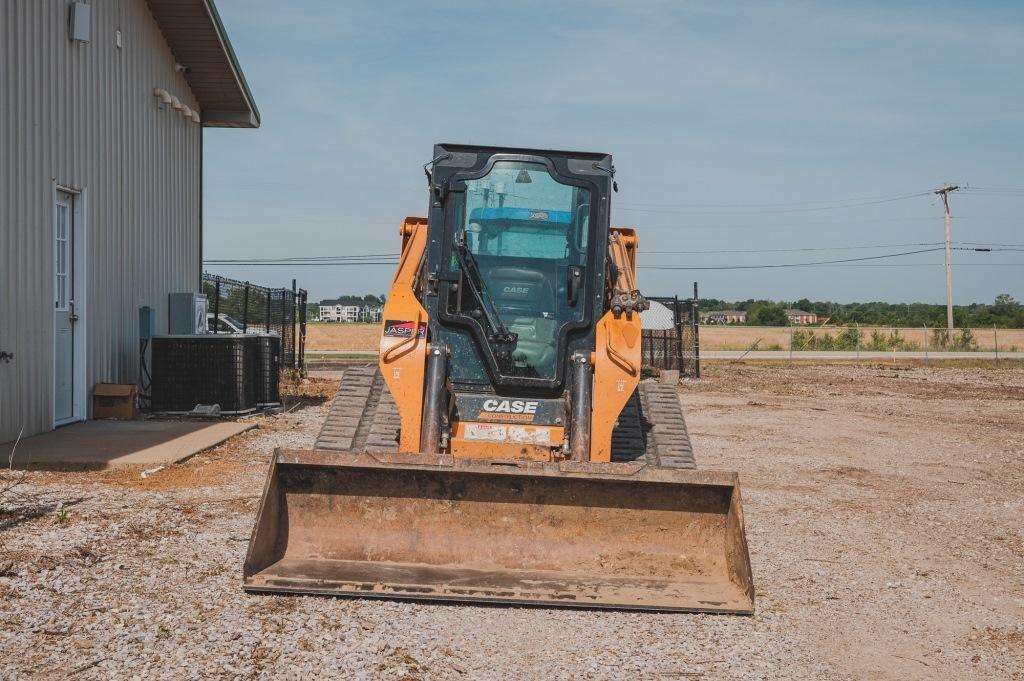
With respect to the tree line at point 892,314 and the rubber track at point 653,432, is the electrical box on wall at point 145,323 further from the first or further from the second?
the tree line at point 892,314

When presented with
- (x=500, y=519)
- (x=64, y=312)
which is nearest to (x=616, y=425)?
(x=500, y=519)

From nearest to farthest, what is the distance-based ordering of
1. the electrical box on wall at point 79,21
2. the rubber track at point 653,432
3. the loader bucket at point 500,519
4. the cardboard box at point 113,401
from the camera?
1. the loader bucket at point 500,519
2. the rubber track at point 653,432
3. the electrical box on wall at point 79,21
4. the cardboard box at point 113,401

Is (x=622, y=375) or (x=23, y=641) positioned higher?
(x=622, y=375)

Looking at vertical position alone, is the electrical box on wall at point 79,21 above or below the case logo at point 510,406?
above

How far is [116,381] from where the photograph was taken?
13.9m

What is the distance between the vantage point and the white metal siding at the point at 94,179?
1103 cm

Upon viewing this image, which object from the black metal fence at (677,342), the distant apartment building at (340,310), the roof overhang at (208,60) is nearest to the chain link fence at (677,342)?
the black metal fence at (677,342)

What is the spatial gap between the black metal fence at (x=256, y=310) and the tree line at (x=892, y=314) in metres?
21.0

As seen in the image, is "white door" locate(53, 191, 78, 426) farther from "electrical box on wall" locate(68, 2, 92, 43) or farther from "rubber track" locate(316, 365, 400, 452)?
"rubber track" locate(316, 365, 400, 452)

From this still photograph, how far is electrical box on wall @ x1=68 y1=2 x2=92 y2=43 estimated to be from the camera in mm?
12539

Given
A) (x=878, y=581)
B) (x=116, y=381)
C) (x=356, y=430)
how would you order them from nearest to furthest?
(x=878, y=581) < (x=356, y=430) < (x=116, y=381)

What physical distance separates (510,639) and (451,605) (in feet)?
2.19

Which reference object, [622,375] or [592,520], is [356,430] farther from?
[592,520]

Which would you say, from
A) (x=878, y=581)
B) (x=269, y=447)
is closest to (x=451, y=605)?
(x=878, y=581)
